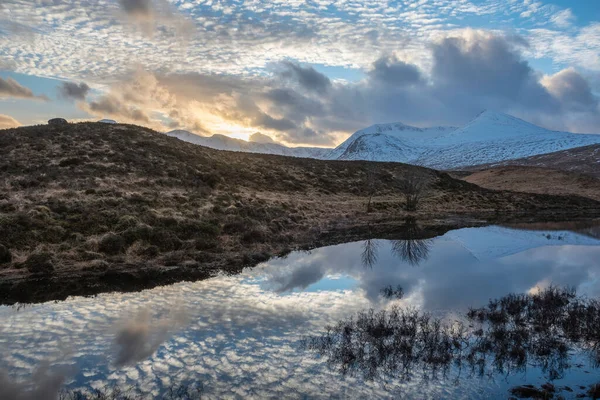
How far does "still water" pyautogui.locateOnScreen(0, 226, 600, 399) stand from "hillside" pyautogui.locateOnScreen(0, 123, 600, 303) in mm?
3320

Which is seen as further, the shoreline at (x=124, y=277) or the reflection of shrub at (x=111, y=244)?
the reflection of shrub at (x=111, y=244)

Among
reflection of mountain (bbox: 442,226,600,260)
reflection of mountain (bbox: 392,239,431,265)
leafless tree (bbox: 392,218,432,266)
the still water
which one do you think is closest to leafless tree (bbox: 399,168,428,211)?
reflection of mountain (bbox: 442,226,600,260)

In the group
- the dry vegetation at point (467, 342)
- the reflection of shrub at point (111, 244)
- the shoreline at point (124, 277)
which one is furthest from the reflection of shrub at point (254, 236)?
the dry vegetation at point (467, 342)

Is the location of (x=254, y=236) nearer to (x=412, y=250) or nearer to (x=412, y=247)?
(x=412, y=250)

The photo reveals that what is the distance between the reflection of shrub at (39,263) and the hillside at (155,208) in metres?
0.09

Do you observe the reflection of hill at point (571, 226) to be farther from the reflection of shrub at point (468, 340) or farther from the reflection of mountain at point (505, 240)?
the reflection of shrub at point (468, 340)

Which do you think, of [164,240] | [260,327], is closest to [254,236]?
[164,240]

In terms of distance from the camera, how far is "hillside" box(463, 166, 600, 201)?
311 feet

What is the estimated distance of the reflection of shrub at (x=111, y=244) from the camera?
22.8 metres

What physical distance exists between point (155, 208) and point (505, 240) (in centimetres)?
3238

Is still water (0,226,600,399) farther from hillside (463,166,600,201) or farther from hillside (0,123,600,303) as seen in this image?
hillside (463,166,600,201)

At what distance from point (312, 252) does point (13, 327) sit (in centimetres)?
1913

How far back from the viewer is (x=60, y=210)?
90.5 feet

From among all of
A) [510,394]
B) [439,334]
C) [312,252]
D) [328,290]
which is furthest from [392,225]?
[510,394]
